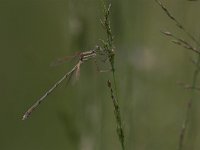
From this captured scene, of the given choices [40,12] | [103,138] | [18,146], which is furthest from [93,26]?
[40,12]

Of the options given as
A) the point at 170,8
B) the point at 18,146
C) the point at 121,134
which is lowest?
the point at 18,146

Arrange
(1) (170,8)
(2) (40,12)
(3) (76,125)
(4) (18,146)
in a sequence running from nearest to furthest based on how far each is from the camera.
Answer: (3) (76,125)
(4) (18,146)
(1) (170,8)
(2) (40,12)

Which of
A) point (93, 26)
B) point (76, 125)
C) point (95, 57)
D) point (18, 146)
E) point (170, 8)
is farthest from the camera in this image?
point (170, 8)

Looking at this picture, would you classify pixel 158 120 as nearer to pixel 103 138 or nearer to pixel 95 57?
pixel 103 138

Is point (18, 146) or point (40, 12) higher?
point (40, 12)

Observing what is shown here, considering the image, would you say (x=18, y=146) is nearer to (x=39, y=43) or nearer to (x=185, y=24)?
(x=39, y=43)

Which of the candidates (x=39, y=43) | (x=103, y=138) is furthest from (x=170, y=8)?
(x=103, y=138)

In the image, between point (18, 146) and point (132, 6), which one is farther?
point (18, 146)
